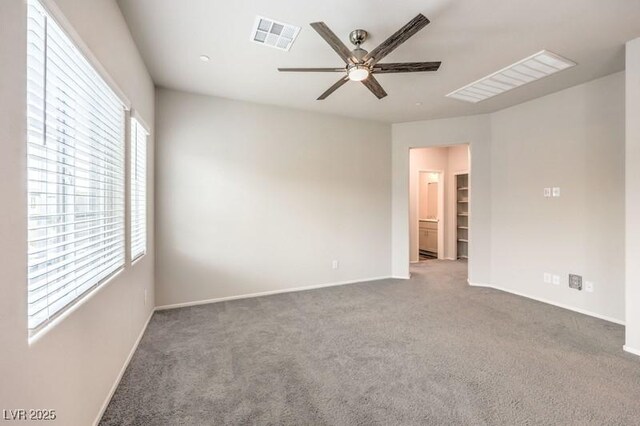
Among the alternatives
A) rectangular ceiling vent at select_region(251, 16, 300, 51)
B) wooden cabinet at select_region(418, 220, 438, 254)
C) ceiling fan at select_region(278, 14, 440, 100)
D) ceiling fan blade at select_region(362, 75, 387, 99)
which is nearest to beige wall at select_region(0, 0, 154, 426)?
rectangular ceiling vent at select_region(251, 16, 300, 51)

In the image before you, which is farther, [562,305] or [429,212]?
[429,212]

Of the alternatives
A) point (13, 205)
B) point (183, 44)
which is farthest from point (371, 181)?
point (13, 205)

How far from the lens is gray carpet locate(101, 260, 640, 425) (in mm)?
1760

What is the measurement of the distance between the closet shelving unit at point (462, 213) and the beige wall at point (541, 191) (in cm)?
A: 265

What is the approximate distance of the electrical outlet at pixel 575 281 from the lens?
11.3 ft

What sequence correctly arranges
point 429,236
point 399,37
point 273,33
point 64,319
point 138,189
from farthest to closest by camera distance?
point 429,236 < point 138,189 < point 273,33 < point 399,37 < point 64,319

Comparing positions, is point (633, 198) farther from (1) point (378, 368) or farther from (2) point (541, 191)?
(1) point (378, 368)

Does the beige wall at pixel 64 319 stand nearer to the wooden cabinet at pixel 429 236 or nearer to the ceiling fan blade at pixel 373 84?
the ceiling fan blade at pixel 373 84

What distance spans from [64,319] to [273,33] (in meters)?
2.42

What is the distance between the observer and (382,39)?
2.48 m

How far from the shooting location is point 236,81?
3332 millimetres

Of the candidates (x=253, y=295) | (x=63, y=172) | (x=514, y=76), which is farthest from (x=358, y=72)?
(x=253, y=295)

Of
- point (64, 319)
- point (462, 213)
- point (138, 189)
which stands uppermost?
point (138, 189)

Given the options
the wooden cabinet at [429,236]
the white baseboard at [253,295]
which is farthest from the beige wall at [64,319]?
the wooden cabinet at [429,236]
